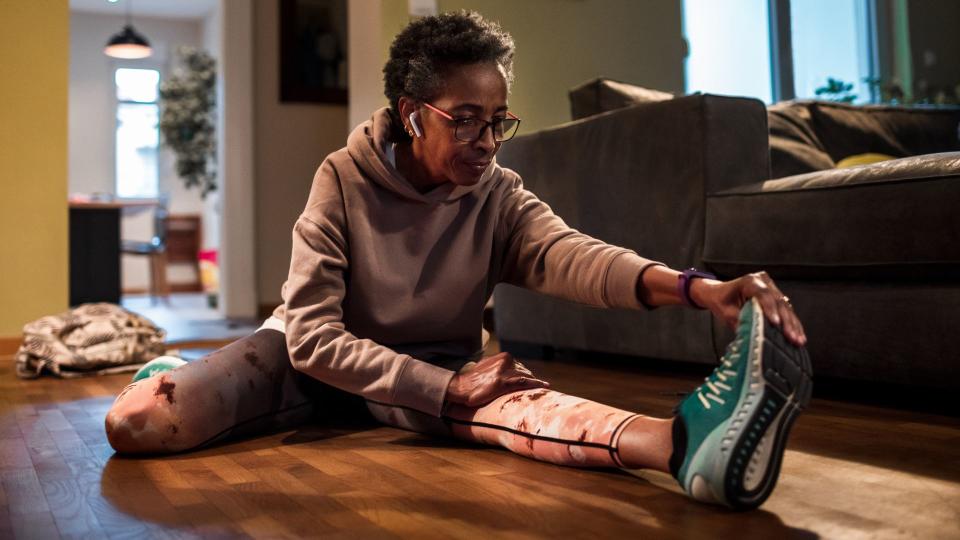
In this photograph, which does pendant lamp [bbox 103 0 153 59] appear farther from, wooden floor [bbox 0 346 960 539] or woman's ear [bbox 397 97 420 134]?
woman's ear [bbox 397 97 420 134]

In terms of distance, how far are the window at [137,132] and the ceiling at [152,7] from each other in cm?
62

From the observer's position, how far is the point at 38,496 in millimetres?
1311

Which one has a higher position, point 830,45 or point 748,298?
point 830,45

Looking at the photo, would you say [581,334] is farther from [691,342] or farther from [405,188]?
[405,188]

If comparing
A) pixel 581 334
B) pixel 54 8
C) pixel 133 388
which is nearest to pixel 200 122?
pixel 54 8

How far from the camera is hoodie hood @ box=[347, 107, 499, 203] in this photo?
1.64 meters

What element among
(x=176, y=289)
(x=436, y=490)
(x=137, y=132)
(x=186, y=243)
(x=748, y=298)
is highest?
(x=137, y=132)

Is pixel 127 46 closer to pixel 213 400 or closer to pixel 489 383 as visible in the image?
pixel 213 400

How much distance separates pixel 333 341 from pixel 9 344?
253cm

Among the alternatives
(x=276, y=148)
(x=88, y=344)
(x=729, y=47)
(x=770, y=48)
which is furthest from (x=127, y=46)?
(x=88, y=344)

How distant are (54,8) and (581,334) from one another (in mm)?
2437

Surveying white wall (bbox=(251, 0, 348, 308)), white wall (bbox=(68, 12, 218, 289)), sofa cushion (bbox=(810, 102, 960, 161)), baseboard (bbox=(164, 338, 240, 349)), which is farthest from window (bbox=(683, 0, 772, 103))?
white wall (bbox=(68, 12, 218, 289))

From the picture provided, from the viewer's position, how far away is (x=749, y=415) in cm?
105

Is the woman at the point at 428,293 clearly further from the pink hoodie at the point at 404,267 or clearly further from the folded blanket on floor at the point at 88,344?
the folded blanket on floor at the point at 88,344
